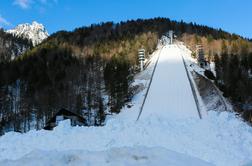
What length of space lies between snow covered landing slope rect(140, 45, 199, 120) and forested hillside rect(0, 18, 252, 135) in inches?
171

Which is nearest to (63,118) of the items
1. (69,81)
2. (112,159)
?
(112,159)

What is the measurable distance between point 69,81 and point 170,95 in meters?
27.4

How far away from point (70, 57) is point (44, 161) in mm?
90478

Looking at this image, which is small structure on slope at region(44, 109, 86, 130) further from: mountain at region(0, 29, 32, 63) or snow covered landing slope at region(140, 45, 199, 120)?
mountain at region(0, 29, 32, 63)

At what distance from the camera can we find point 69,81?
74.1m

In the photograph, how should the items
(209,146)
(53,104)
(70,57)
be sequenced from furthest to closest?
(70,57) → (53,104) → (209,146)

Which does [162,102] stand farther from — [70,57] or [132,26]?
[132,26]

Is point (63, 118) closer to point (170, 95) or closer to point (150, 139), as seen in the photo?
point (170, 95)

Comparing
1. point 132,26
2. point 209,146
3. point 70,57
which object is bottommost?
point 209,146

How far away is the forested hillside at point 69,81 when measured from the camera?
185ft

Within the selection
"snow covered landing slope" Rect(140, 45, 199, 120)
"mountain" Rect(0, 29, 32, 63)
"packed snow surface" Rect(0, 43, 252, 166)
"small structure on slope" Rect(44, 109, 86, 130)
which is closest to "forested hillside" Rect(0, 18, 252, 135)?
"snow covered landing slope" Rect(140, 45, 199, 120)

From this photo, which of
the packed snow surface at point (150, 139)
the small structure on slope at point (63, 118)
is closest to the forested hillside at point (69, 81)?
the small structure on slope at point (63, 118)

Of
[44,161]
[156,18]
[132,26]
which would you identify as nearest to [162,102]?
[44,161]

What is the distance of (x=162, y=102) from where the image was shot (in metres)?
48.0
